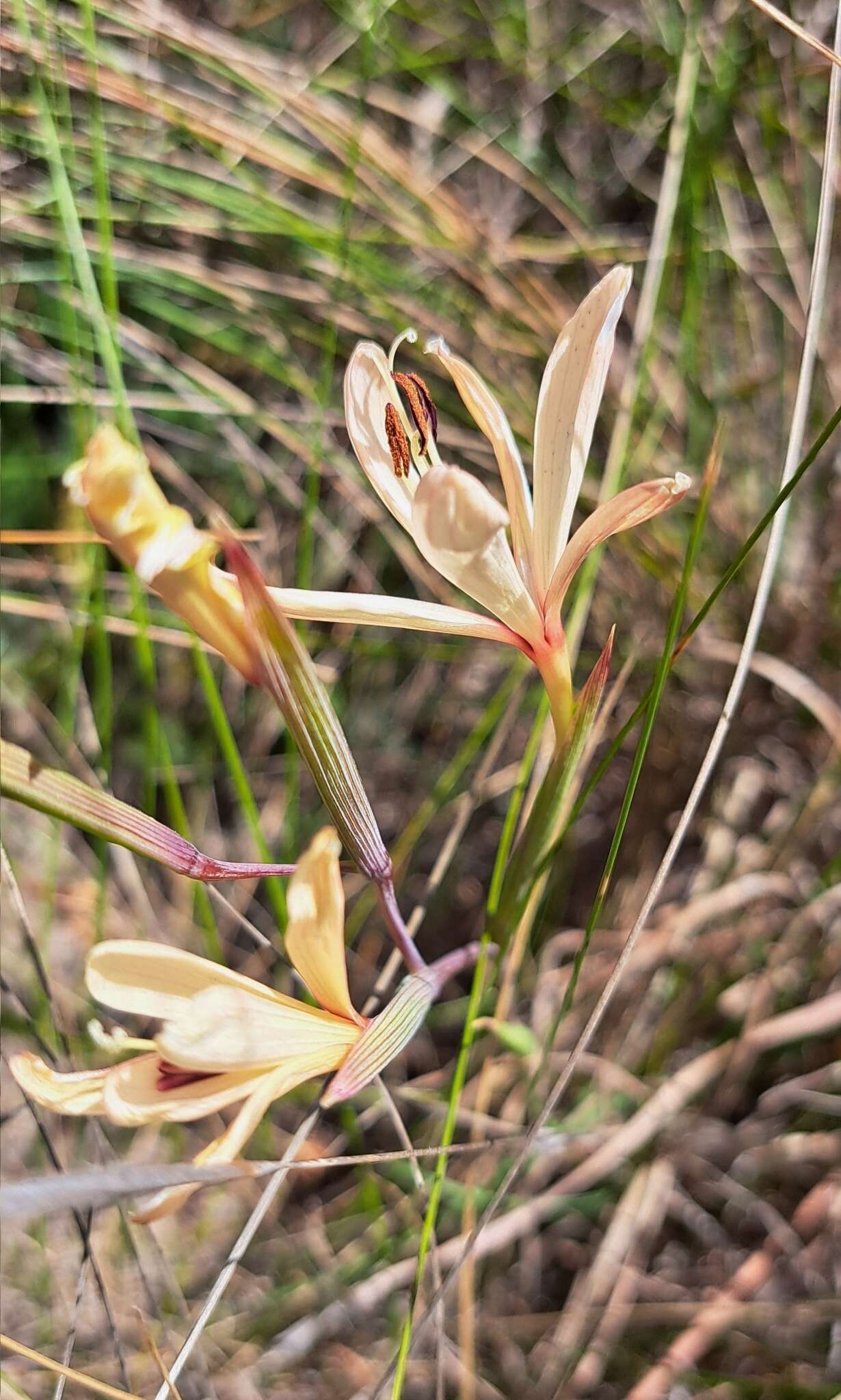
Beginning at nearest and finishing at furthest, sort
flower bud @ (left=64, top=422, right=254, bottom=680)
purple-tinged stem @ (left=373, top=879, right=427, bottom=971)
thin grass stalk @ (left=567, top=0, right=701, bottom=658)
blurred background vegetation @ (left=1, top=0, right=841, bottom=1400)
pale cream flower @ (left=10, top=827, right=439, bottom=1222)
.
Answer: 1. flower bud @ (left=64, top=422, right=254, bottom=680)
2. pale cream flower @ (left=10, top=827, right=439, bottom=1222)
3. purple-tinged stem @ (left=373, top=879, right=427, bottom=971)
4. thin grass stalk @ (left=567, top=0, right=701, bottom=658)
5. blurred background vegetation @ (left=1, top=0, right=841, bottom=1400)

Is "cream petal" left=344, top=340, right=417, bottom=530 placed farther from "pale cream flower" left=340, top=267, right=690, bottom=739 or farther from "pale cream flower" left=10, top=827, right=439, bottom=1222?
"pale cream flower" left=10, top=827, right=439, bottom=1222

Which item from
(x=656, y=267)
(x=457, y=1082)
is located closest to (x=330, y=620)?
(x=457, y=1082)

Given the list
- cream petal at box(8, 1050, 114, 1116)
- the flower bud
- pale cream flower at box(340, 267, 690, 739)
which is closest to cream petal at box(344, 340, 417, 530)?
pale cream flower at box(340, 267, 690, 739)

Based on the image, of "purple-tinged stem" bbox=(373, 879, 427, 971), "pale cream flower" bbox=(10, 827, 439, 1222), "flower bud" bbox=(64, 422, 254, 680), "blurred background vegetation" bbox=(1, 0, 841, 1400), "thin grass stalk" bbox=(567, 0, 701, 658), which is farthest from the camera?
"blurred background vegetation" bbox=(1, 0, 841, 1400)

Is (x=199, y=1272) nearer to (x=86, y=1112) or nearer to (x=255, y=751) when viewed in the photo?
(x=255, y=751)

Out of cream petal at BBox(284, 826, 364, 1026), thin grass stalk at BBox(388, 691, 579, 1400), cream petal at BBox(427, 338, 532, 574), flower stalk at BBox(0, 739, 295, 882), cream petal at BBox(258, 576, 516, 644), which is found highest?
cream petal at BBox(427, 338, 532, 574)

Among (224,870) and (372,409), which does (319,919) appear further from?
(372,409)
